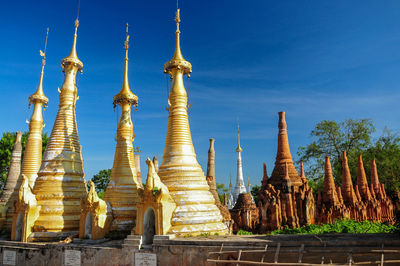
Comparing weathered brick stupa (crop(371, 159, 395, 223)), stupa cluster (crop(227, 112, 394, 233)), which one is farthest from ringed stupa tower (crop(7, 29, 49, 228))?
weathered brick stupa (crop(371, 159, 395, 223))

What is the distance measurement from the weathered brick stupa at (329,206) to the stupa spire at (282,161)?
139 inches

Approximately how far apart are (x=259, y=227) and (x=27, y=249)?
1540 centimetres

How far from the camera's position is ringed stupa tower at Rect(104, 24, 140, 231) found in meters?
17.2

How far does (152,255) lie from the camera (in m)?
12.4

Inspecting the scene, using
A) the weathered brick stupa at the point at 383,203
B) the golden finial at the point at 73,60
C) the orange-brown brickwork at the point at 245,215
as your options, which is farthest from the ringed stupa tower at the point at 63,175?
the weathered brick stupa at the point at 383,203

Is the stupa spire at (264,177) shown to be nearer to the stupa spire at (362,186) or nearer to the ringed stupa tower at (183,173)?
the stupa spire at (362,186)

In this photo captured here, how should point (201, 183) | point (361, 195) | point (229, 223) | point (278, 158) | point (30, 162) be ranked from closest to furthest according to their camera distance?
point (201, 183) < point (229, 223) < point (30, 162) < point (278, 158) < point (361, 195)

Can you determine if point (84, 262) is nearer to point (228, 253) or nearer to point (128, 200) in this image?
point (128, 200)

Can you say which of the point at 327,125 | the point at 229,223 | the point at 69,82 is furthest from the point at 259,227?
the point at 327,125

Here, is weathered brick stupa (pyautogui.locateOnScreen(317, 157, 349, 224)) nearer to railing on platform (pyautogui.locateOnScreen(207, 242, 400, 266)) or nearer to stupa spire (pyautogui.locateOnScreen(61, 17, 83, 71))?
railing on platform (pyautogui.locateOnScreen(207, 242, 400, 266))

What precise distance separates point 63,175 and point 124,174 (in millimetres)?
3757

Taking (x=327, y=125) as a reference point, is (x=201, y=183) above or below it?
below

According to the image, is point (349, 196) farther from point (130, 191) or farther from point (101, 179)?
point (101, 179)

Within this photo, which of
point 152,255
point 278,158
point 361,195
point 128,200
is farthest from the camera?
point 361,195
